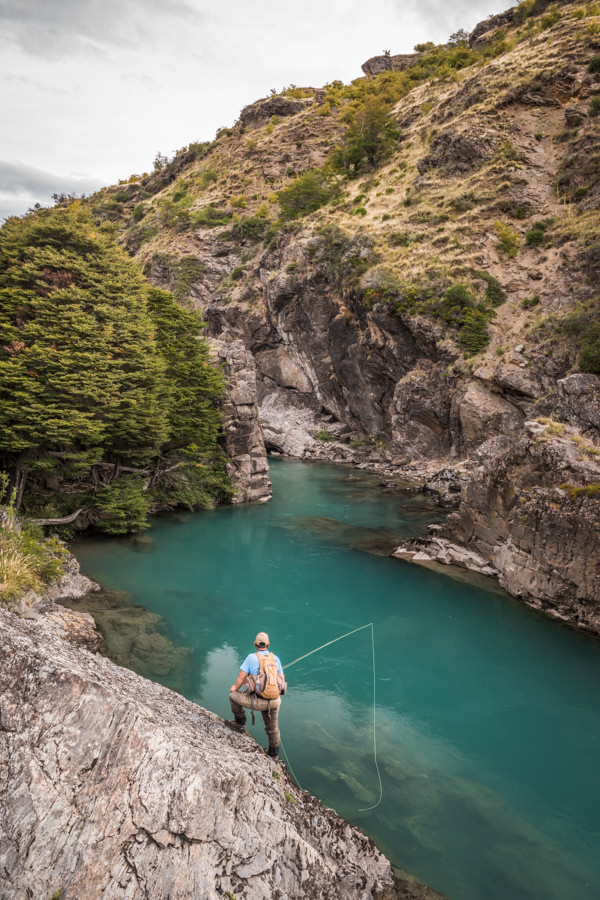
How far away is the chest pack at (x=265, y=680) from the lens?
19.1ft

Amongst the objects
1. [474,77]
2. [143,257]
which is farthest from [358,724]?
[143,257]

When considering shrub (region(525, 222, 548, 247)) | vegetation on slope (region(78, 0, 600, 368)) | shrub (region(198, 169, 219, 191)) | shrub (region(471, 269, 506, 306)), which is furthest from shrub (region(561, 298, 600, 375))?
shrub (region(198, 169, 219, 191))

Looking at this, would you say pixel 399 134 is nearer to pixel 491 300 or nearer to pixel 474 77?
pixel 474 77

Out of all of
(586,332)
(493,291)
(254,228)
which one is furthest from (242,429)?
(254,228)

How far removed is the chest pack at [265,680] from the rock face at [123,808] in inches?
37.3

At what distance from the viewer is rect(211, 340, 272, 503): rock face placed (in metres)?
24.0

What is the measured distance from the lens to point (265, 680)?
5.84 m

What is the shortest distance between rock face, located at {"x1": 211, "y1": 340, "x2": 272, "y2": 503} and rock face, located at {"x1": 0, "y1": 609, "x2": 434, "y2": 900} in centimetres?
1920

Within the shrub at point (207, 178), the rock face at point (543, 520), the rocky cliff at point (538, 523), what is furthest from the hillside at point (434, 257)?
the rock face at point (543, 520)

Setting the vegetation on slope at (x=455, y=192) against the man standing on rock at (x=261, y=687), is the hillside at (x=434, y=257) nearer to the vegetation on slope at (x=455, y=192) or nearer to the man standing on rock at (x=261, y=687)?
the vegetation on slope at (x=455, y=192)

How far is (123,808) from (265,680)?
2203 mm

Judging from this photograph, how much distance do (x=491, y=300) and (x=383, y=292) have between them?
7186mm

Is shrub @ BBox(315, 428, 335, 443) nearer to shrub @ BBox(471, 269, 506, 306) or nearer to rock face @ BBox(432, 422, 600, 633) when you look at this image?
shrub @ BBox(471, 269, 506, 306)

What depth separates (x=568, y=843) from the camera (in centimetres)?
666
